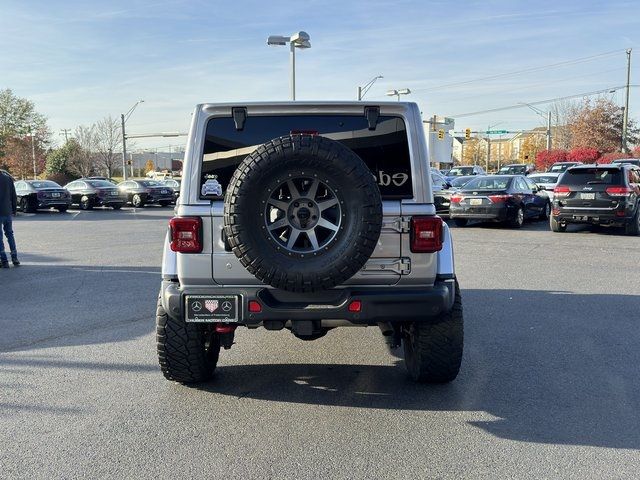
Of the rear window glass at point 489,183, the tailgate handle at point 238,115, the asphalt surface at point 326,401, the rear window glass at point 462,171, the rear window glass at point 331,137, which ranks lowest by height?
the asphalt surface at point 326,401

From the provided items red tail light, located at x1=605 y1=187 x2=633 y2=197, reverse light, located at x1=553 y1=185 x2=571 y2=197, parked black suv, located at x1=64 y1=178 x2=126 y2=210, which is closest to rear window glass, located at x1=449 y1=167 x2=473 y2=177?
parked black suv, located at x1=64 y1=178 x2=126 y2=210

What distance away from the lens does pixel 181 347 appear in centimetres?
452

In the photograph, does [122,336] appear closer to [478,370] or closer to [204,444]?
[204,444]

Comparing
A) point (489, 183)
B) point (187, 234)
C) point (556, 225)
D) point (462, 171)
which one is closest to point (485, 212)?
point (489, 183)

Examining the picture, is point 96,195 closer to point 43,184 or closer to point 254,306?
point 43,184

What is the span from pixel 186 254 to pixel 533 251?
9.93 m

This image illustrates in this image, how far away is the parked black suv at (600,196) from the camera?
14.6m

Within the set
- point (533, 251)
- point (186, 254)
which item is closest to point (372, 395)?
point (186, 254)

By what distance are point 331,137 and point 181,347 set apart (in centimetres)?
188

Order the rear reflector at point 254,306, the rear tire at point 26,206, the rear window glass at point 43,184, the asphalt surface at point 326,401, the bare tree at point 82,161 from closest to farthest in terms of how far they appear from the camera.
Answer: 1. the asphalt surface at point 326,401
2. the rear reflector at point 254,306
3. the rear tire at point 26,206
4. the rear window glass at point 43,184
5. the bare tree at point 82,161

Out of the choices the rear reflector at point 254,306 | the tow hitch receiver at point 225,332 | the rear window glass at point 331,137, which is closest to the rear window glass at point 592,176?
the rear window glass at point 331,137

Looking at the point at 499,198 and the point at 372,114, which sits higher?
the point at 372,114

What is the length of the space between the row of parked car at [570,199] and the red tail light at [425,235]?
9465 millimetres

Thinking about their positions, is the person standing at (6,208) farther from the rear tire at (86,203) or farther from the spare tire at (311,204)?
the rear tire at (86,203)
